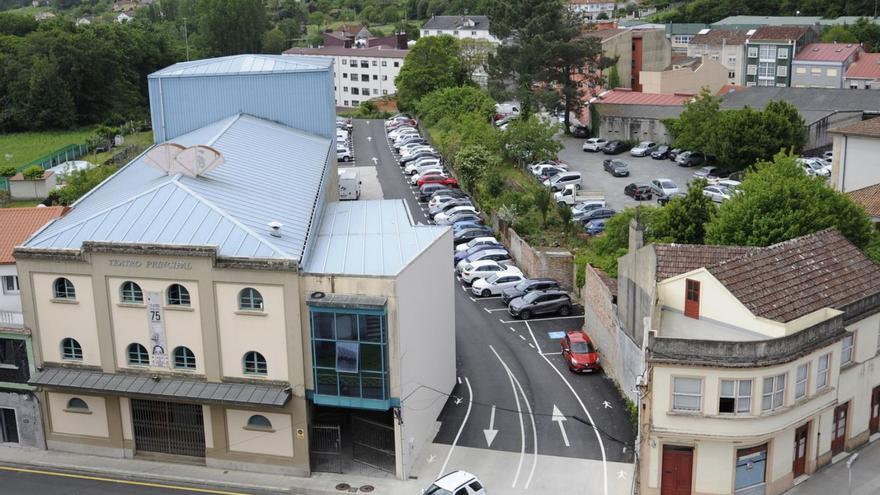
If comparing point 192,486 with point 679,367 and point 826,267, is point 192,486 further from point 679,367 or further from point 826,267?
point 826,267

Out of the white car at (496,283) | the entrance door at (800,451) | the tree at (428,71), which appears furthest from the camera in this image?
the tree at (428,71)

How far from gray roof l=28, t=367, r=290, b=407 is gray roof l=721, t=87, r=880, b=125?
6089 cm

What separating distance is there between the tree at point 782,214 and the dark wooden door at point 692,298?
1030 cm

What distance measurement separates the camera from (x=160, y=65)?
14962 cm

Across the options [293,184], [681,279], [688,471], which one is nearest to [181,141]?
[293,184]

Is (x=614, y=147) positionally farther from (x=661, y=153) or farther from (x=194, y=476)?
(x=194, y=476)

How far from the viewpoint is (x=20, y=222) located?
4575 centimetres

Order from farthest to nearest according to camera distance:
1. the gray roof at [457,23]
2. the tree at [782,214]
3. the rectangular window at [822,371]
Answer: the gray roof at [457,23] → the tree at [782,214] → the rectangular window at [822,371]

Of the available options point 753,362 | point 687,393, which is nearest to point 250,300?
point 687,393

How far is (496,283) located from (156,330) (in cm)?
2360

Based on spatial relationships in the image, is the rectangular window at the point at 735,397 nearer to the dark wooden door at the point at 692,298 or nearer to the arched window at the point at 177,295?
the dark wooden door at the point at 692,298

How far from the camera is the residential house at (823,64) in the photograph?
12169 centimetres

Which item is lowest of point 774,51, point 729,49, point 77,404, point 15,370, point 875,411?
point 875,411

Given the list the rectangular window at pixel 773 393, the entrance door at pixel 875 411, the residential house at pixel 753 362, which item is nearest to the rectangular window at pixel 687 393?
the residential house at pixel 753 362
